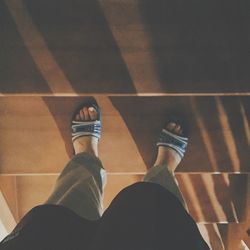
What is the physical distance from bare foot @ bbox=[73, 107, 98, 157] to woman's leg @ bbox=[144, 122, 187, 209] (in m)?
0.20

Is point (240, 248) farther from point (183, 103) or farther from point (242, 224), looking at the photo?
point (183, 103)

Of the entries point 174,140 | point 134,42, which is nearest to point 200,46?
point 134,42

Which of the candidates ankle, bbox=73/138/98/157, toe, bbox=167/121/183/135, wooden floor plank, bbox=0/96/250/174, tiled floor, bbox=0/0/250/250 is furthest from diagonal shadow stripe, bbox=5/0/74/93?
toe, bbox=167/121/183/135

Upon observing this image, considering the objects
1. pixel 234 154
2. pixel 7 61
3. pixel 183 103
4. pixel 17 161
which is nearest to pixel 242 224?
pixel 234 154

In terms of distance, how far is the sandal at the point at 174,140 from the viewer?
1649 millimetres

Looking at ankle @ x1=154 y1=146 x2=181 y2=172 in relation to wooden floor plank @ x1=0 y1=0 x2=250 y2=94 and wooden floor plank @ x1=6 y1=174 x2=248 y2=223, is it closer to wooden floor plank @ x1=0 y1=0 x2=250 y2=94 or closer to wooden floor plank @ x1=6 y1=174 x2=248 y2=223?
wooden floor plank @ x1=6 y1=174 x2=248 y2=223

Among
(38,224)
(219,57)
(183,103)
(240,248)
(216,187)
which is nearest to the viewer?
(38,224)

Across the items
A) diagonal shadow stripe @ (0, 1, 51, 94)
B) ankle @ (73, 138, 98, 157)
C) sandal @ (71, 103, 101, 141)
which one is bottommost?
ankle @ (73, 138, 98, 157)

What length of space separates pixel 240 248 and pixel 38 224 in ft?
3.68

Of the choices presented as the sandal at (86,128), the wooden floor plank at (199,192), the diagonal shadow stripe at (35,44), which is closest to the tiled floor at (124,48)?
the diagonal shadow stripe at (35,44)

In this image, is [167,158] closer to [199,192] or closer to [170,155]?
[170,155]

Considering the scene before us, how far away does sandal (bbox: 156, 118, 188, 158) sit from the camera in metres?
1.65

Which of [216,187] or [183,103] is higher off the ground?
[183,103]

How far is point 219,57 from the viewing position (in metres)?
1.50
